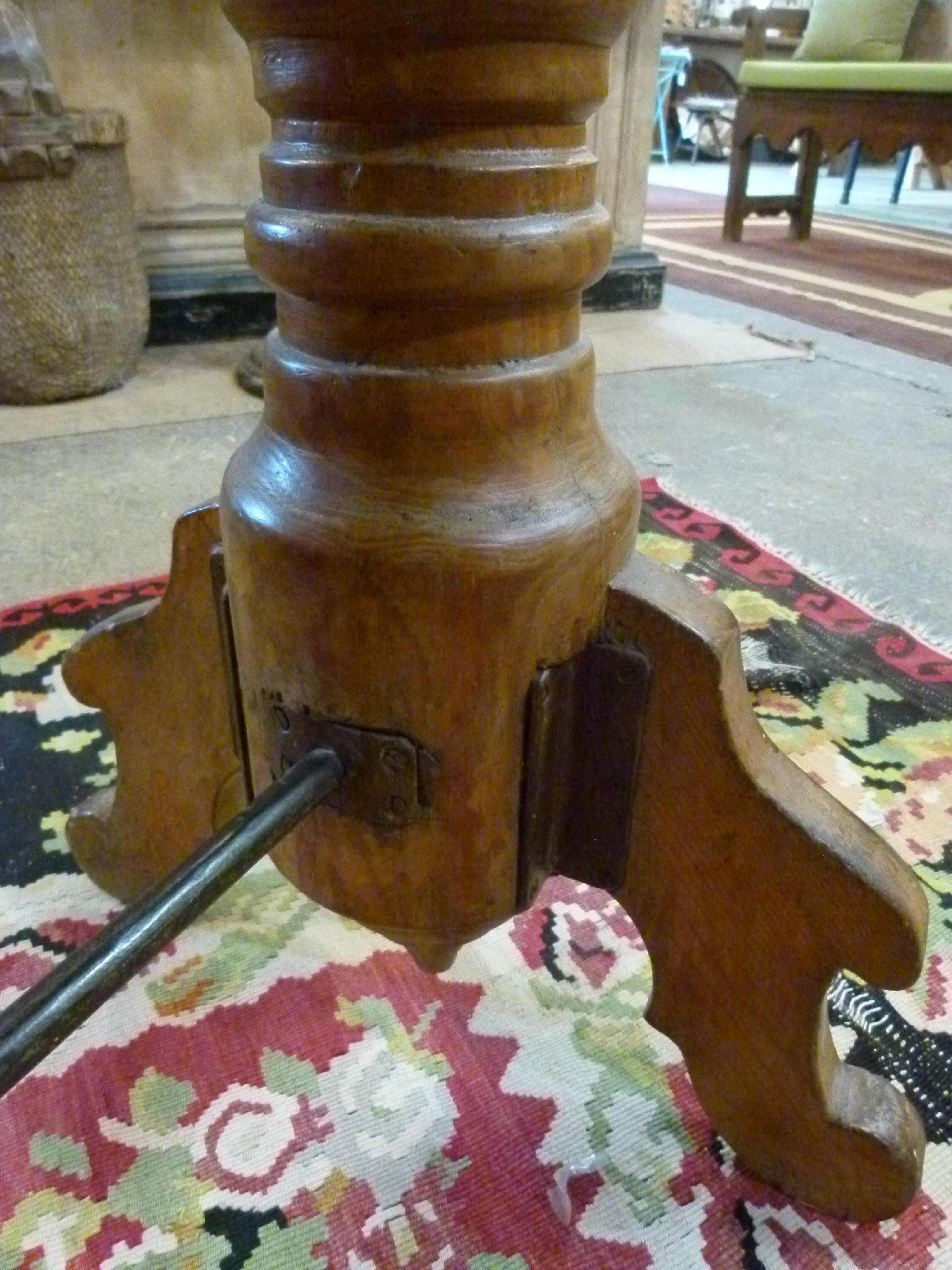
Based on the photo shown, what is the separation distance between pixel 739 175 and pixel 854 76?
1.42ft

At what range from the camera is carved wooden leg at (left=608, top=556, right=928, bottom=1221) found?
0.45 metres

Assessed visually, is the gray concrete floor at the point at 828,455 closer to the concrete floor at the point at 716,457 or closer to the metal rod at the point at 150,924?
the concrete floor at the point at 716,457

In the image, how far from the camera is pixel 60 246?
1.70 meters

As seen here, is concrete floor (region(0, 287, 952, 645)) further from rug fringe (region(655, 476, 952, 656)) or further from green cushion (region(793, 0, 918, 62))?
green cushion (region(793, 0, 918, 62))

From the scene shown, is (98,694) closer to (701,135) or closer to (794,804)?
(794,804)

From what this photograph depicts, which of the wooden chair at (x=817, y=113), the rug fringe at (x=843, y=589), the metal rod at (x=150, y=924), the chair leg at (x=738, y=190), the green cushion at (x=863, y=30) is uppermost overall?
the green cushion at (x=863, y=30)

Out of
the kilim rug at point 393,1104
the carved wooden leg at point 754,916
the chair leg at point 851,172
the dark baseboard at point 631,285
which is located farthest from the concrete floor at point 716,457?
the chair leg at point 851,172

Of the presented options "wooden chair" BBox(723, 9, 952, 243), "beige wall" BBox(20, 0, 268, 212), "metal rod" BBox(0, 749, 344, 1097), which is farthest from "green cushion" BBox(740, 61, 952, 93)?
"metal rod" BBox(0, 749, 344, 1097)

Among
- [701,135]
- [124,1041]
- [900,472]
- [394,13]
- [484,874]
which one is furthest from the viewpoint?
[701,135]

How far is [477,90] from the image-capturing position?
343 millimetres

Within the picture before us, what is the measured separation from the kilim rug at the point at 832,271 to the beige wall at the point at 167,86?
4.18 feet

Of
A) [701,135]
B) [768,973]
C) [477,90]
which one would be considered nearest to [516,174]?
[477,90]

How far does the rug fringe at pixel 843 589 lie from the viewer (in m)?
1.05

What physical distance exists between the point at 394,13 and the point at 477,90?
34 mm
